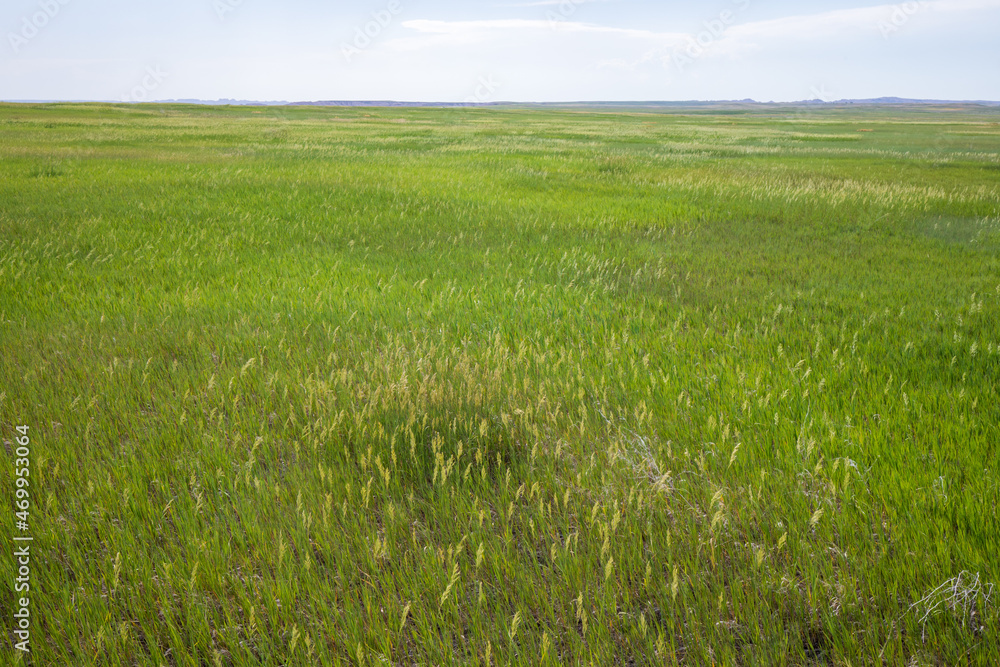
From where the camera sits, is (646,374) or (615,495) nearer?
(615,495)

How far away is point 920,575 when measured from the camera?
7.61 ft

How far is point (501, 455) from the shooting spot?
11.1 feet

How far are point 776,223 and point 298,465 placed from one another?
11302 mm

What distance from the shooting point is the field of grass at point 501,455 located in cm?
224

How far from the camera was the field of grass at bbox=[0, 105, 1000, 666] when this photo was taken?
224cm

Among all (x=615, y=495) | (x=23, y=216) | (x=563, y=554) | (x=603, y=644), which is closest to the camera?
(x=603, y=644)

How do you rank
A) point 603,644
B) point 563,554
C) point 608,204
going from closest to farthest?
point 603,644, point 563,554, point 608,204

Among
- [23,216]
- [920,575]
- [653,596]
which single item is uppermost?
[23,216]

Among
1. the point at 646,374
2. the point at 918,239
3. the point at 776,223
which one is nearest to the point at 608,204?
the point at 776,223

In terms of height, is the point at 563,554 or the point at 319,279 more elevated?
the point at 319,279

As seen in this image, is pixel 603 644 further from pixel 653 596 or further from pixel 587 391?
pixel 587 391

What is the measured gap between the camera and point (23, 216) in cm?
1109

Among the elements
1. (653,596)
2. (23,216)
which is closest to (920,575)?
(653,596)

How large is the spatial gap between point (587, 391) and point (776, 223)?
949cm
